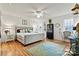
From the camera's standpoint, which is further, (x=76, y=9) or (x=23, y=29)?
(x=23, y=29)

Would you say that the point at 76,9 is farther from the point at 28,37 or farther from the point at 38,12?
the point at 28,37

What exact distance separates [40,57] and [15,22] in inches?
33.3

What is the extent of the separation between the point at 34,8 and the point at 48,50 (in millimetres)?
866

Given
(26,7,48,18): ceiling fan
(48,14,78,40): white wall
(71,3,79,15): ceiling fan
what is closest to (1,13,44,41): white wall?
(26,7,48,18): ceiling fan

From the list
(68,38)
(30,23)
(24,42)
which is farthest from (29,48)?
(68,38)

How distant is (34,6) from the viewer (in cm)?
180

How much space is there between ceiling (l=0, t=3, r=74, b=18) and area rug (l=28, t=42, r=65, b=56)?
62 centimetres

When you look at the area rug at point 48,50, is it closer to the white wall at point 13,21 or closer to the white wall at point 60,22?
the white wall at point 60,22

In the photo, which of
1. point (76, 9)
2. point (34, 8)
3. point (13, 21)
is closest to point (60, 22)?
point (76, 9)

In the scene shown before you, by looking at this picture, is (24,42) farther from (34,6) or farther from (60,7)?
(60,7)

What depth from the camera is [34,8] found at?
1805 mm

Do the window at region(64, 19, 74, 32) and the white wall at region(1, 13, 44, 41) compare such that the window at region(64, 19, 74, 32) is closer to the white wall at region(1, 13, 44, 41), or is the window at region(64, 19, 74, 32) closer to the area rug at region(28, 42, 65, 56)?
the area rug at region(28, 42, 65, 56)

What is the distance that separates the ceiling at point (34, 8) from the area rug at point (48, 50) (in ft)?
2.03

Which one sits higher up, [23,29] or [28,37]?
[23,29]
